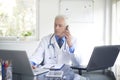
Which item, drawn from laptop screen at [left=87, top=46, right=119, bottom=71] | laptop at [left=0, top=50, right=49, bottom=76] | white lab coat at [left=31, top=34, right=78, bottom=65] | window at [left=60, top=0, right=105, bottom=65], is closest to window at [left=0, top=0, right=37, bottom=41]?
window at [left=60, top=0, right=105, bottom=65]

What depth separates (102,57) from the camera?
2477 millimetres

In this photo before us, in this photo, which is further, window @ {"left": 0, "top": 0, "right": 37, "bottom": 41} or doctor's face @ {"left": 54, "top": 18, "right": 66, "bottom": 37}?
window @ {"left": 0, "top": 0, "right": 37, "bottom": 41}

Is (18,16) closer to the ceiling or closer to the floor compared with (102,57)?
closer to the ceiling

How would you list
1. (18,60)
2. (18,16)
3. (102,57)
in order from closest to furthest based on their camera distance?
(18,60) < (102,57) < (18,16)

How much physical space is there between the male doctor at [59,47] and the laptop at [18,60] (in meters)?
1.00

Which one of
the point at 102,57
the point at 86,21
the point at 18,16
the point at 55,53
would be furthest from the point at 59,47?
the point at 18,16

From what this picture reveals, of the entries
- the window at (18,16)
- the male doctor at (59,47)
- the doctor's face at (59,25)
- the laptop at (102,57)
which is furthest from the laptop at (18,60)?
the window at (18,16)

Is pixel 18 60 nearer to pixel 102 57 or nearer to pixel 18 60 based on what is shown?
pixel 18 60

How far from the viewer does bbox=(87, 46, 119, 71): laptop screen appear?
240 centimetres

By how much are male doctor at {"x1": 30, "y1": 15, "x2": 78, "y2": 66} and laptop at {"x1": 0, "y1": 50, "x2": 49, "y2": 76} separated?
100 cm

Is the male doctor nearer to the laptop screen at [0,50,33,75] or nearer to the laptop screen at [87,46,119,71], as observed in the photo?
the laptop screen at [87,46,119,71]

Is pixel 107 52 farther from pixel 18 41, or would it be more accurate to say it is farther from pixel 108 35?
pixel 18 41

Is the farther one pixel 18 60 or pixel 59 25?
pixel 59 25

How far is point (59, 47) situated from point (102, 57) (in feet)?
2.56
